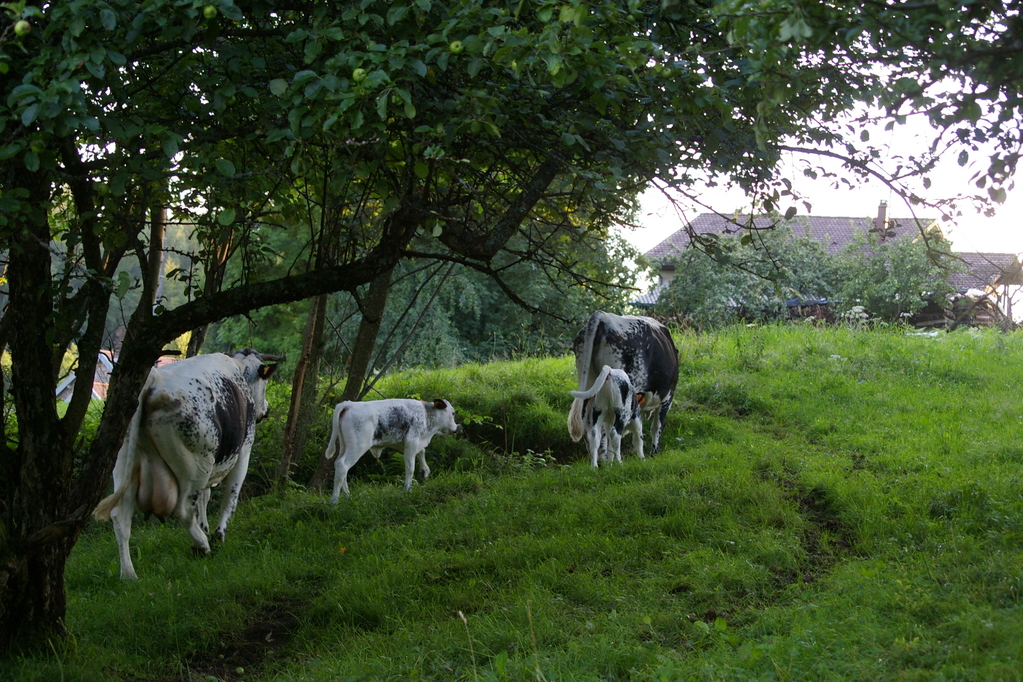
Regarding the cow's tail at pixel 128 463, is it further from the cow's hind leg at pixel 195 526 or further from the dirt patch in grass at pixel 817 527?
the dirt patch in grass at pixel 817 527

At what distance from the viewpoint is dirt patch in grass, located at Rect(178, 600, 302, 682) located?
568 centimetres

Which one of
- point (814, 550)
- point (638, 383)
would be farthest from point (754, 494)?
point (638, 383)

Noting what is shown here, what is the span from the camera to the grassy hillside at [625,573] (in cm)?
498

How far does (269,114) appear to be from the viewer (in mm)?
5602

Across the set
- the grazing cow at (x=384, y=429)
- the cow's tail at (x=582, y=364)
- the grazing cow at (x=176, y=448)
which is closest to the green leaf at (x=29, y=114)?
the grazing cow at (x=176, y=448)

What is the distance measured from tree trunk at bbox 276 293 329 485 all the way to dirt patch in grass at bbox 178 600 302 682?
425 cm

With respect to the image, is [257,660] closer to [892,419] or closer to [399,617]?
[399,617]

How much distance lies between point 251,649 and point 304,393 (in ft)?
18.1

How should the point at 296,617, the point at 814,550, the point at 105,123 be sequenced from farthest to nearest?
the point at 814,550
the point at 296,617
the point at 105,123

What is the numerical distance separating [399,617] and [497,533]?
69.4 inches

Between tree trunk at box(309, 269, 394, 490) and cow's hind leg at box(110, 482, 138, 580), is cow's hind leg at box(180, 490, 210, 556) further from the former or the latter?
tree trunk at box(309, 269, 394, 490)

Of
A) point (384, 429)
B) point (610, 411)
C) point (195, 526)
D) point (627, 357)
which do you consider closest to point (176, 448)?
point (195, 526)

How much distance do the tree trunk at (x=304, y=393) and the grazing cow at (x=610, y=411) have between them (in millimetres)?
3211

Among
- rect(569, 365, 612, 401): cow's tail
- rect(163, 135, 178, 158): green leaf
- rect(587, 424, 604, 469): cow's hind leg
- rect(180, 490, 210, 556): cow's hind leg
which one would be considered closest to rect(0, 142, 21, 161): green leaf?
rect(163, 135, 178, 158): green leaf
